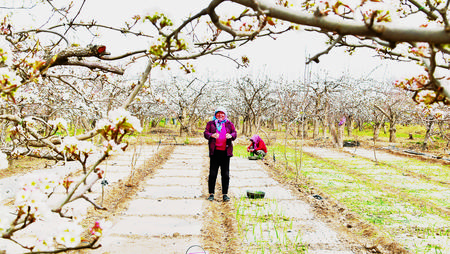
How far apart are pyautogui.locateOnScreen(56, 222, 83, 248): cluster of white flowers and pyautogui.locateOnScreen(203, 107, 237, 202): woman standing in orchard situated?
329cm

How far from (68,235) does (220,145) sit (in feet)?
11.3

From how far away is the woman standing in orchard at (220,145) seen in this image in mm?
4508

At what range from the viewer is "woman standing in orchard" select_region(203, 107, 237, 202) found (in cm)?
451

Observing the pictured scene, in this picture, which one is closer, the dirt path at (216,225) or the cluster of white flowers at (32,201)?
the cluster of white flowers at (32,201)

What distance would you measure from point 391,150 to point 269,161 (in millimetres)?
6075

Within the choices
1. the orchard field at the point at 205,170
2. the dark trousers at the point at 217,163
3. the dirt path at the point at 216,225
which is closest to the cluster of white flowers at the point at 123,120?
the orchard field at the point at 205,170

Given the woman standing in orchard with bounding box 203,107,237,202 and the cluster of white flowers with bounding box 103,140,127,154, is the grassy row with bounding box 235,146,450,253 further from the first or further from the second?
the cluster of white flowers with bounding box 103,140,127,154

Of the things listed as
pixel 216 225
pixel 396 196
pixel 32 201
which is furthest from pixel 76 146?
pixel 396 196

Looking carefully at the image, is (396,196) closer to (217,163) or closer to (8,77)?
(217,163)

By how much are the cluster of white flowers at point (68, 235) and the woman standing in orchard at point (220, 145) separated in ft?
10.8

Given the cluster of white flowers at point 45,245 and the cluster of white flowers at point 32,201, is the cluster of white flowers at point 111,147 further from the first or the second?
the cluster of white flowers at point 45,245

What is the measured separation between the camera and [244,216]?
396 centimetres

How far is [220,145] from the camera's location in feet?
14.8

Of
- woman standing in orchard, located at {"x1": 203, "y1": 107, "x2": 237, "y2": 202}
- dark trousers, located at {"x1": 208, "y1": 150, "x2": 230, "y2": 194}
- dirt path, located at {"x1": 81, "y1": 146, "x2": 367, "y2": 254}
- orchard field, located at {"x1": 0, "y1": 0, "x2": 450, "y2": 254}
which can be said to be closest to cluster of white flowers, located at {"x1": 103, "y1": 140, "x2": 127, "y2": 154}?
orchard field, located at {"x1": 0, "y1": 0, "x2": 450, "y2": 254}
